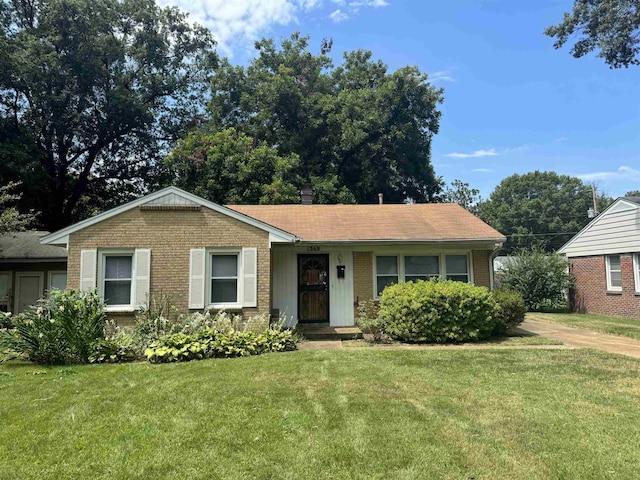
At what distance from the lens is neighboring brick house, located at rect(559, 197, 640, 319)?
1410 cm

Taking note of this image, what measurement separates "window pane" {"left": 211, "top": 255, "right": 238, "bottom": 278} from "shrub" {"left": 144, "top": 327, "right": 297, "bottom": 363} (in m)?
1.90

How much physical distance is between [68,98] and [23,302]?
42.2 ft

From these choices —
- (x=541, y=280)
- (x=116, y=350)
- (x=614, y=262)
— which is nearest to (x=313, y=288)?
(x=116, y=350)

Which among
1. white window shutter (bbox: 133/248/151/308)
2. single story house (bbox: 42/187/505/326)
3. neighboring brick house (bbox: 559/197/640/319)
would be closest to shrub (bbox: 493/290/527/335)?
single story house (bbox: 42/187/505/326)

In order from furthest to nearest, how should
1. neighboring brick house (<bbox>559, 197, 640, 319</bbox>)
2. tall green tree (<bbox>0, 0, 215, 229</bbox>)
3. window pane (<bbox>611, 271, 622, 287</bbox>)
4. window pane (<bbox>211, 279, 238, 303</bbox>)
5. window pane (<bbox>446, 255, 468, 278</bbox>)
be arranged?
tall green tree (<bbox>0, 0, 215, 229</bbox>)
window pane (<bbox>611, 271, 622, 287</bbox>)
neighboring brick house (<bbox>559, 197, 640, 319</bbox>)
window pane (<bbox>446, 255, 468, 278</bbox>)
window pane (<bbox>211, 279, 238, 303</bbox>)

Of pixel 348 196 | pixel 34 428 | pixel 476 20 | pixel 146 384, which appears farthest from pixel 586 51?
pixel 34 428

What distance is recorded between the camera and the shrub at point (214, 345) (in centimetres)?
797

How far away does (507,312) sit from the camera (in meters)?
10.6

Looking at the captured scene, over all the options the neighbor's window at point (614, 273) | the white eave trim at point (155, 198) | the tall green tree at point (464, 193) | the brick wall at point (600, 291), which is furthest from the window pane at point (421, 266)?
the tall green tree at point (464, 193)

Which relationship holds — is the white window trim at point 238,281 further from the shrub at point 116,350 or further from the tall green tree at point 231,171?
the tall green tree at point 231,171

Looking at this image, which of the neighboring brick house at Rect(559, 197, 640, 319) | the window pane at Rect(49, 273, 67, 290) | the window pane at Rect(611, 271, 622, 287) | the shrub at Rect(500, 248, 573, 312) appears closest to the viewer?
the neighboring brick house at Rect(559, 197, 640, 319)

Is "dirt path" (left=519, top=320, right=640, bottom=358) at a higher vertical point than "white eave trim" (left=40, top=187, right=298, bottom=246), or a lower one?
lower

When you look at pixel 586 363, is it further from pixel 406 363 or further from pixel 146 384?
pixel 146 384

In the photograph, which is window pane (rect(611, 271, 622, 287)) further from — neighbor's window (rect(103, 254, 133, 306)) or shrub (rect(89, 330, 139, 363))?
neighbor's window (rect(103, 254, 133, 306))
